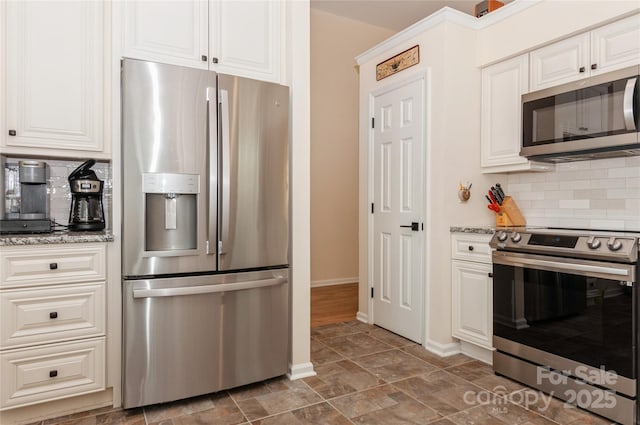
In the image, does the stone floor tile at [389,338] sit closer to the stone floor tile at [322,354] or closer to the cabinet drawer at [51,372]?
the stone floor tile at [322,354]

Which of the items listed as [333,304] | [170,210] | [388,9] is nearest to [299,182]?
[170,210]

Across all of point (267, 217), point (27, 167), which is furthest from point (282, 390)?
point (27, 167)

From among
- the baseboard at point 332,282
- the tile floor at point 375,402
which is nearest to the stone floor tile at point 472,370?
the tile floor at point 375,402

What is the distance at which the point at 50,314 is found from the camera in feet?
6.66

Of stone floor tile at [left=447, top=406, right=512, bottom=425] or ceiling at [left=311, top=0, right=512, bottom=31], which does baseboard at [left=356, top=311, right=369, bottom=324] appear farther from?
ceiling at [left=311, top=0, right=512, bottom=31]

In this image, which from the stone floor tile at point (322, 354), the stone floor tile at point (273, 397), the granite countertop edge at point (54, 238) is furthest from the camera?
the stone floor tile at point (322, 354)

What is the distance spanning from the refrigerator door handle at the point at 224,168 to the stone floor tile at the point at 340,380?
1.01 meters

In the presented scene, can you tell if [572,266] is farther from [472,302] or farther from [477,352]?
[477,352]

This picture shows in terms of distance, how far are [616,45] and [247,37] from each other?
2191mm

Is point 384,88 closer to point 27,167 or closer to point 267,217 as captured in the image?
point 267,217

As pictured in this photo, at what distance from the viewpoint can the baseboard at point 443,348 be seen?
2982 mm

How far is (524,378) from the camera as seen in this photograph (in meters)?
2.47

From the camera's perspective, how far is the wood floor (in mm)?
3922

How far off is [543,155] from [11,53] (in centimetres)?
315
